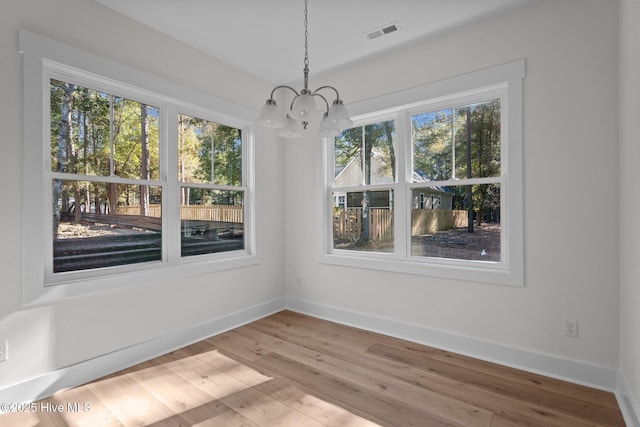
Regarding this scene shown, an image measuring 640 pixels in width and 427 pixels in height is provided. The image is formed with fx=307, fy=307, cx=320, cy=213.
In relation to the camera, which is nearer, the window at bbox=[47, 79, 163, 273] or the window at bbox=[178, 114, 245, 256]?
the window at bbox=[47, 79, 163, 273]

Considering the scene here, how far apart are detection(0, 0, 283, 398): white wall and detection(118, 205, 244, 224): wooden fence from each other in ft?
1.96

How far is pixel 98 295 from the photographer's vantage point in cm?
237

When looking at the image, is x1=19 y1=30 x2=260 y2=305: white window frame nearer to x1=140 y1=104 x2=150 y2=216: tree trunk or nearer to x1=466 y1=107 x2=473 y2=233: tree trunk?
x1=140 y1=104 x2=150 y2=216: tree trunk

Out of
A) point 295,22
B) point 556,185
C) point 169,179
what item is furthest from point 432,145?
point 169,179

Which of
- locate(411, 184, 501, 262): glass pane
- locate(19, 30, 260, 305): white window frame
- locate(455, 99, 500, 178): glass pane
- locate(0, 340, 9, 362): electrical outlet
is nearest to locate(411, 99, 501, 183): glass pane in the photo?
locate(455, 99, 500, 178): glass pane

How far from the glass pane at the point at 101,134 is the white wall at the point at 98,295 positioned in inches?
10.6

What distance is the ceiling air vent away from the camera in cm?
Answer: 265

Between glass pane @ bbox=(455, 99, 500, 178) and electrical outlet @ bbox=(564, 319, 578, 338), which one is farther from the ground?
glass pane @ bbox=(455, 99, 500, 178)

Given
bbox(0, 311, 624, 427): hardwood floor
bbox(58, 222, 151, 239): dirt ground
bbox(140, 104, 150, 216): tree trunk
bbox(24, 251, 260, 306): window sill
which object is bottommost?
bbox(0, 311, 624, 427): hardwood floor

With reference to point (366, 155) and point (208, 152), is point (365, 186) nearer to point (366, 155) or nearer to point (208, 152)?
point (366, 155)

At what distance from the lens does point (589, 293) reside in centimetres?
220

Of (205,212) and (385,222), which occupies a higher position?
(205,212)

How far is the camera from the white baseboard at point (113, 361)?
6.65 ft

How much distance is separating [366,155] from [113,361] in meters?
2.99
